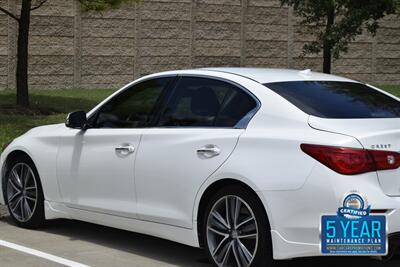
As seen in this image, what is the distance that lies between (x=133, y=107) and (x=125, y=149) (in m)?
0.45

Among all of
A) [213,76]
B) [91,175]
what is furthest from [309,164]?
[91,175]

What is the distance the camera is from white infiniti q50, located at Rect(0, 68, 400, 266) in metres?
5.48

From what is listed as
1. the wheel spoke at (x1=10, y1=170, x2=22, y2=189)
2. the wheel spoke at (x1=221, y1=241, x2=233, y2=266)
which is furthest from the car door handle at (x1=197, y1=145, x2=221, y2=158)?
the wheel spoke at (x1=10, y1=170, x2=22, y2=189)

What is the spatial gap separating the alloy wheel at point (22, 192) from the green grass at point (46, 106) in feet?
17.3

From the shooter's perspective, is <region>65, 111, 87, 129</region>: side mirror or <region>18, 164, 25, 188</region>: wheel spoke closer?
<region>65, 111, 87, 129</region>: side mirror

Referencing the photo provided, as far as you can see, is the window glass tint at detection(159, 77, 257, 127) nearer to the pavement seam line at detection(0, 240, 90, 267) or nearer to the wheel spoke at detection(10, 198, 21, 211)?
the pavement seam line at detection(0, 240, 90, 267)

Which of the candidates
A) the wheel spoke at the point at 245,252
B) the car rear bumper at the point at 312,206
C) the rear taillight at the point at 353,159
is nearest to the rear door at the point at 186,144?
the wheel spoke at the point at 245,252

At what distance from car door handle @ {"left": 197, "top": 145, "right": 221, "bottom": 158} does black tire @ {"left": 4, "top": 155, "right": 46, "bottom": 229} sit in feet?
7.47

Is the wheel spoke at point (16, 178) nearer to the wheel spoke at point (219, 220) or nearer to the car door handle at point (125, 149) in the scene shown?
the car door handle at point (125, 149)

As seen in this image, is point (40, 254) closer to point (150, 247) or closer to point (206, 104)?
point (150, 247)

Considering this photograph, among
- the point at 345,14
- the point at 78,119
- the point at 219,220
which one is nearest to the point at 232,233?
the point at 219,220

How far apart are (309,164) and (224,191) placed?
0.77 m

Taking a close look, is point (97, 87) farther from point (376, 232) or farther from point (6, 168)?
point (376, 232)

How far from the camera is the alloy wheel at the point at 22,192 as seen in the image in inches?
311
